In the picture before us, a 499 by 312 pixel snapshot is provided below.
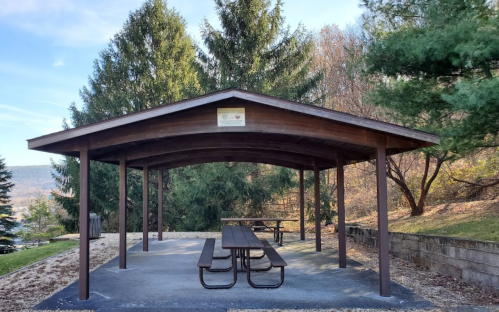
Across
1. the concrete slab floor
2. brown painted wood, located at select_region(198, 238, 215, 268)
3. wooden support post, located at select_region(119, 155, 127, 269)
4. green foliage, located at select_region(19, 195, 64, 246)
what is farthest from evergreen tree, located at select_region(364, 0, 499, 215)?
green foliage, located at select_region(19, 195, 64, 246)

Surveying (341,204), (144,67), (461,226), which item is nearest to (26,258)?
(341,204)

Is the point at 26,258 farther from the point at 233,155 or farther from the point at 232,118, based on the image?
the point at 232,118

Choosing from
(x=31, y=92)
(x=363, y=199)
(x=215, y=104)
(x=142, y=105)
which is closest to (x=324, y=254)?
(x=215, y=104)

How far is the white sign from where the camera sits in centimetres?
516

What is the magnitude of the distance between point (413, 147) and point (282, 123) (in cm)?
189

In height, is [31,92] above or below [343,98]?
above

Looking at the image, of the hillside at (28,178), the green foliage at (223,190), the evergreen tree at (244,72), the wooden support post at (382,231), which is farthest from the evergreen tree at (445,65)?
the hillside at (28,178)

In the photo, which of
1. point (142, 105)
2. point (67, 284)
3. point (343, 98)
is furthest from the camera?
point (142, 105)

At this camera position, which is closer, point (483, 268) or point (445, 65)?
point (483, 268)

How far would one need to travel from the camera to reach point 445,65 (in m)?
6.12

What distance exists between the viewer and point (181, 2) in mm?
20469

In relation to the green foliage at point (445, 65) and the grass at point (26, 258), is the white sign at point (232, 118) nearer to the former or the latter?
the green foliage at point (445, 65)

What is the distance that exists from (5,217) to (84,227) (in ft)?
51.8

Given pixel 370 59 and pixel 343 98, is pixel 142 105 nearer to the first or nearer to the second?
pixel 343 98
